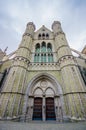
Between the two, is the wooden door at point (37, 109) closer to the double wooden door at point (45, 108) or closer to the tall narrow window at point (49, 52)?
the double wooden door at point (45, 108)

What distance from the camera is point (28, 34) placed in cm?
1551

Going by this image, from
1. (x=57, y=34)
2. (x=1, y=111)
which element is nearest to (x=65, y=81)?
(x=1, y=111)

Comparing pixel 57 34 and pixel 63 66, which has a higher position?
pixel 57 34

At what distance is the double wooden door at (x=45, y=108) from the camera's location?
896 cm

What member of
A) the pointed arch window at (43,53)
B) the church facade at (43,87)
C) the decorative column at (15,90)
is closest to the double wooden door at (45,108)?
the church facade at (43,87)

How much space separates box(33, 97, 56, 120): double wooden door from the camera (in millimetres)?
8961

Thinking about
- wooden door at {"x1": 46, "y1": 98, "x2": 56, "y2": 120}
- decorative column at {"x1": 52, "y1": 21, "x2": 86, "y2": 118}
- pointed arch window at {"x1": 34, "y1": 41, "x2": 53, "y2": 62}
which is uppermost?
pointed arch window at {"x1": 34, "y1": 41, "x2": 53, "y2": 62}

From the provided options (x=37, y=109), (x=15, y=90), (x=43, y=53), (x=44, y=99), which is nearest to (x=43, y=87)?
(x=44, y=99)

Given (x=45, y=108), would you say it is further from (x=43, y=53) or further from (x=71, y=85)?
(x=43, y=53)

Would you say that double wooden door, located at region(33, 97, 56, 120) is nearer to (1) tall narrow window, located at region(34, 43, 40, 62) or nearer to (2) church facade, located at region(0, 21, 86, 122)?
(2) church facade, located at region(0, 21, 86, 122)

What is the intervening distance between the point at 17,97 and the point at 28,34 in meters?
11.6

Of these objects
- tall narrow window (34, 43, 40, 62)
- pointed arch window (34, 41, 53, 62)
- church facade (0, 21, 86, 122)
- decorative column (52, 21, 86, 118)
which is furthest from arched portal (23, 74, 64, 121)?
tall narrow window (34, 43, 40, 62)

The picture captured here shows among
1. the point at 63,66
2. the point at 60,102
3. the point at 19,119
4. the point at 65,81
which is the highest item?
the point at 63,66

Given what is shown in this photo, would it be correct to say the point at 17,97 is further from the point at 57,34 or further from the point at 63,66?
the point at 57,34
